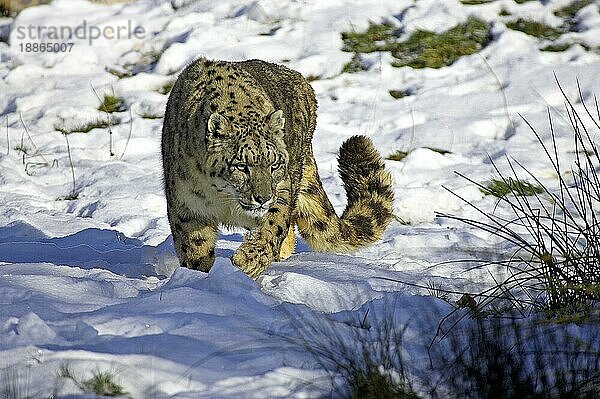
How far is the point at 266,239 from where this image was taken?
5215 millimetres

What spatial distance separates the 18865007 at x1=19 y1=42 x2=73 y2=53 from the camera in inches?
438

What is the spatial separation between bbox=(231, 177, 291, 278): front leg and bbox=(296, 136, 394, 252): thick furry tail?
2.98ft

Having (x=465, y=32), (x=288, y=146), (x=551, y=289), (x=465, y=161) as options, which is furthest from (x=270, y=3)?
(x=551, y=289)

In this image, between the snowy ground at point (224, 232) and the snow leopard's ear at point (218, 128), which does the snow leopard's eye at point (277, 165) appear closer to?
the snow leopard's ear at point (218, 128)

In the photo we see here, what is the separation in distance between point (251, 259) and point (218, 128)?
737 millimetres

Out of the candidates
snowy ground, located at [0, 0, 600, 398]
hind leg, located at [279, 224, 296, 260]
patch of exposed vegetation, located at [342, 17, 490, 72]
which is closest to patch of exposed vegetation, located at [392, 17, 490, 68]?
patch of exposed vegetation, located at [342, 17, 490, 72]

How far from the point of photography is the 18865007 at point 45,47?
11133mm

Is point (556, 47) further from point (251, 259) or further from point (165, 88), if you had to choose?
point (251, 259)

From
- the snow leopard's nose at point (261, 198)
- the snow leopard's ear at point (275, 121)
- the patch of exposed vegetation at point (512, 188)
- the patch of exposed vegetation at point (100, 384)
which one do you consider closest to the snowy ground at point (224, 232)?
the patch of exposed vegetation at point (100, 384)

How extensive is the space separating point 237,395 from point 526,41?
28.1 ft

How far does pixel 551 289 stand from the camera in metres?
3.39

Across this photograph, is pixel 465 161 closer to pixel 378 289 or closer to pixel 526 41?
pixel 526 41

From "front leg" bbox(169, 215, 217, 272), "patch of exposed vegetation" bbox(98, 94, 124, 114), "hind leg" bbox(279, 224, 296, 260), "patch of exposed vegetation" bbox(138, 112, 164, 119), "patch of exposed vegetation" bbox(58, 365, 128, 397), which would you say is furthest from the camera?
"patch of exposed vegetation" bbox(98, 94, 124, 114)

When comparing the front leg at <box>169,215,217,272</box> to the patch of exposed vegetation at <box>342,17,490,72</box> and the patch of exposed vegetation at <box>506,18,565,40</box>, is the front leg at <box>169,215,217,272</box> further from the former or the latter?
the patch of exposed vegetation at <box>506,18,565,40</box>
